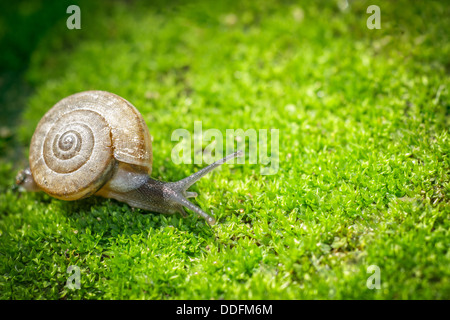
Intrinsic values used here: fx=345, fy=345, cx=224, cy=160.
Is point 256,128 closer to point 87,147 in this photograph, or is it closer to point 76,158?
point 87,147

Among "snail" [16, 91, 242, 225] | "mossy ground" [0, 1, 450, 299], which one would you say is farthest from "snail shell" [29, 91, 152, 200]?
"mossy ground" [0, 1, 450, 299]

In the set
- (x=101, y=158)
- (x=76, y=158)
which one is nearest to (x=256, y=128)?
(x=101, y=158)

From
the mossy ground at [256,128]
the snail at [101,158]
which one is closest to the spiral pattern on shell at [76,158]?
the snail at [101,158]

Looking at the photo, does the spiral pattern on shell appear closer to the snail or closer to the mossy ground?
the snail

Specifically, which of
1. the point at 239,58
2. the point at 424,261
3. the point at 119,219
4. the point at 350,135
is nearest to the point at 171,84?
the point at 239,58

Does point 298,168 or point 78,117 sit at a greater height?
point 78,117

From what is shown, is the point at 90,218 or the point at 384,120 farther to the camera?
the point at 384,120
